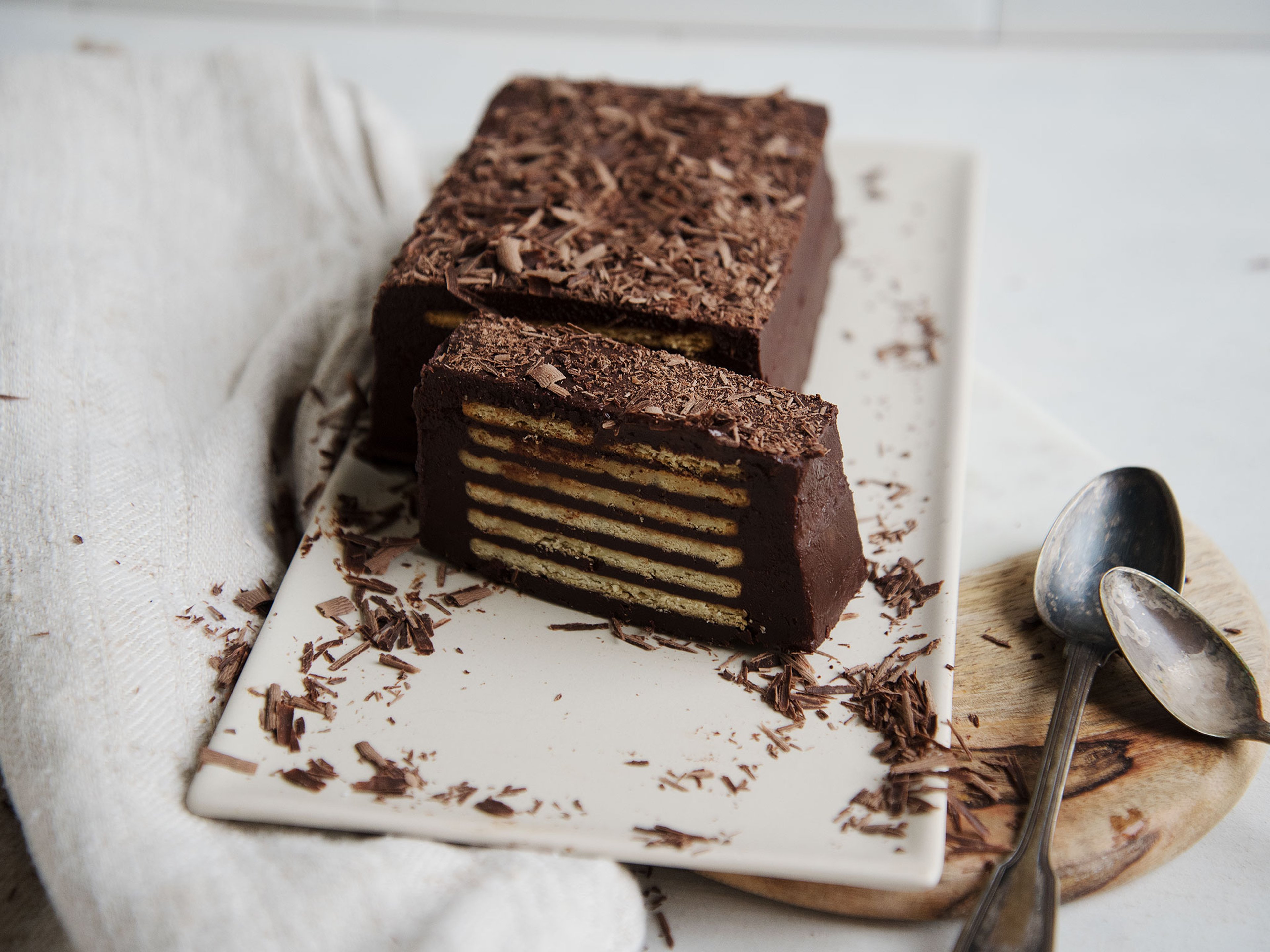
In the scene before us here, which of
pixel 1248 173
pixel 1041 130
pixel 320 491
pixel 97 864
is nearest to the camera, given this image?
pixel 97 864

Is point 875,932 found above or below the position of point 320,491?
below

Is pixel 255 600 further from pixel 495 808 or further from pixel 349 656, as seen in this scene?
pixel 495 808

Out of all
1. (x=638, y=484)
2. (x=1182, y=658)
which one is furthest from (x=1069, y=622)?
(x=638, y=484)

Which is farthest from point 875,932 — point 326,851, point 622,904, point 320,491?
point 320,491

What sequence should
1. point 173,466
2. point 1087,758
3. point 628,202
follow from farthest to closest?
1. point 628,202
2. point 173,466
3. point 1087,758

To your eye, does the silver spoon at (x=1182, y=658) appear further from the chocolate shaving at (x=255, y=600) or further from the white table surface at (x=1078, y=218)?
the chocolate shaving at (x=255, y=600)

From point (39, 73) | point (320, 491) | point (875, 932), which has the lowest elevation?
point (875, 932)

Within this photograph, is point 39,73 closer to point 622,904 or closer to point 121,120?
point 121,120
